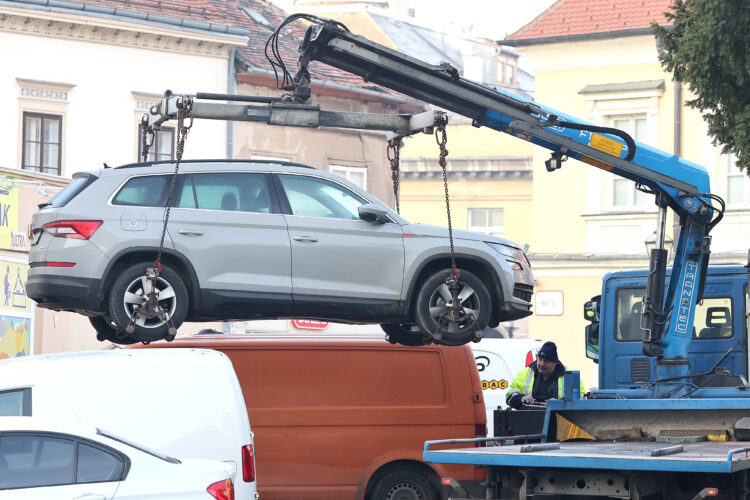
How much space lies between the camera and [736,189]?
30484 millimetres

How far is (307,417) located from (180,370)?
3.01 m

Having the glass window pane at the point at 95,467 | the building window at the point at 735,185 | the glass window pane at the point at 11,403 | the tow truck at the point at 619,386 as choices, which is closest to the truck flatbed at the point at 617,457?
the tow truck at the point at 619,386

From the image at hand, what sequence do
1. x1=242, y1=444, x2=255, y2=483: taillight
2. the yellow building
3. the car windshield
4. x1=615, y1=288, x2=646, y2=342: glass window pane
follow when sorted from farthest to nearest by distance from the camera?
the yellow building, x1=615, y1=288, x2=646, y2=342: glass window pane, x1=242, y1=444, x2=255, y2=483: taillight, the car windshield

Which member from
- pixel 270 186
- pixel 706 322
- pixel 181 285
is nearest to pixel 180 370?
pixel 181 285

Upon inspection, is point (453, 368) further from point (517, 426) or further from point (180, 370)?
point (180, 370)

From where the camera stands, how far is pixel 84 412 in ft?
35.0

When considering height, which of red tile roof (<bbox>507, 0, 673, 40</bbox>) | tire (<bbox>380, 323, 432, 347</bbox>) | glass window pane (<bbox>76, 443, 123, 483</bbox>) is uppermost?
red tile roof (<bbox>507, 0, 673, 40</bbox>)

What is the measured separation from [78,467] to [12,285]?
15036 millimetres

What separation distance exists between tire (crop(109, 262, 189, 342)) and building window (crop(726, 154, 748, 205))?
21602mm

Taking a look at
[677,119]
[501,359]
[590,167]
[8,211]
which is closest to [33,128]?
[8,211]

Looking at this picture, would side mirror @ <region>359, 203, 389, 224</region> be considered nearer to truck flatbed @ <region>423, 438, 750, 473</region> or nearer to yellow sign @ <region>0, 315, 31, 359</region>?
truck flatbed @ <region>423, 438, 750, 473</region>

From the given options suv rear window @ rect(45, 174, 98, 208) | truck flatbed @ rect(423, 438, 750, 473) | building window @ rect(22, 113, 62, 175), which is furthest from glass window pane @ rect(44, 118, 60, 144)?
truck flatbed @ rect(423, 438, 750, 473)

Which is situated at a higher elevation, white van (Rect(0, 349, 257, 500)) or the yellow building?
the yellow building

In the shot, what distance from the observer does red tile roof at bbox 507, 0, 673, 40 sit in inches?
1252
